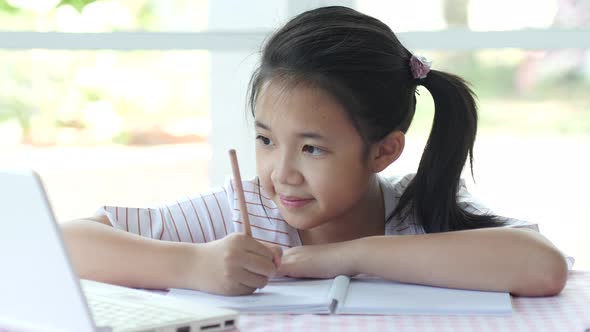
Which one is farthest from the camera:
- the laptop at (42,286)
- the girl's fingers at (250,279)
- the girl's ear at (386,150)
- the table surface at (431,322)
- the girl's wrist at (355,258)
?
the girl's ear at (386,150)

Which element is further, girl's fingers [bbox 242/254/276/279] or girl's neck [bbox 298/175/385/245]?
girl's neck [bbox 298/175/385/245]

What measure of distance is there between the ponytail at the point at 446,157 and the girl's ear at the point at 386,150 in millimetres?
59

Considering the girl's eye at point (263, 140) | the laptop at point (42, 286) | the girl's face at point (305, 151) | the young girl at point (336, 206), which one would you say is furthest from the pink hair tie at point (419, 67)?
the laptop at point (42, 286)

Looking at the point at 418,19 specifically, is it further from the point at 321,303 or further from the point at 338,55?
the point at 321,303

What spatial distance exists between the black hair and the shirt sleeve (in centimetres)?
17

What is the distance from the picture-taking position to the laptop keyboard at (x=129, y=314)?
3.11 ft

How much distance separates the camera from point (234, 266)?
3.90 ft

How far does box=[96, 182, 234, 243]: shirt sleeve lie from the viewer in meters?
1.45

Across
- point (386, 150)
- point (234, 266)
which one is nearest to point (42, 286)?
point (234, 266)

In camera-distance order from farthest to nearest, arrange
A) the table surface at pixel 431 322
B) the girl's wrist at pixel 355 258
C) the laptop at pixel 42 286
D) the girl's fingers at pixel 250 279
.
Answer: the girl's wrist at pixel 355 258 < the girl's fingers at pixel 250 279 < the table surface at pixel 431 322 < the laptop at pixel 42 286

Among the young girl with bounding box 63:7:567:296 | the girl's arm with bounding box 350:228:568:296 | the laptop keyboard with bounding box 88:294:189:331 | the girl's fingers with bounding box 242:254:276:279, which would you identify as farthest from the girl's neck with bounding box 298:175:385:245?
the laptop keyboard with bounding box 88:294:189:331

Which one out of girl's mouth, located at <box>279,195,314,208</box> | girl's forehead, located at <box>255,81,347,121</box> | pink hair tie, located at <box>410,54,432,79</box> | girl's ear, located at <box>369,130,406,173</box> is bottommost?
girl's mouth, located at <box>279,195,314,208</box>

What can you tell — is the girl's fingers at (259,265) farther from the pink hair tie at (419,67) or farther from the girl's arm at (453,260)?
the pink hair tie at (419,67)

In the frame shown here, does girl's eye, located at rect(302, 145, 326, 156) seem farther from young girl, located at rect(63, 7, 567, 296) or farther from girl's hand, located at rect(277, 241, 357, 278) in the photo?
girl's hand, located at rect(277, 241, 357, 278)
